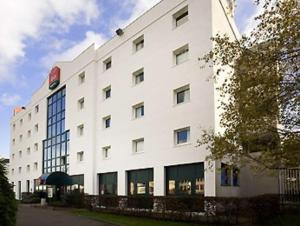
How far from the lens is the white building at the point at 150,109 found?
24.3m

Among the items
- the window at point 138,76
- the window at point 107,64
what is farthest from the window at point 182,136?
the window at point 107,64

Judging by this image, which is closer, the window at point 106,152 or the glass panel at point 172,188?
the glass panel at point 172,188

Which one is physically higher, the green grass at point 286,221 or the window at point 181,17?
the window at point 181,17

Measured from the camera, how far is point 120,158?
31.3 metres

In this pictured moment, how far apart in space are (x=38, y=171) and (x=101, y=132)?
1872 cm

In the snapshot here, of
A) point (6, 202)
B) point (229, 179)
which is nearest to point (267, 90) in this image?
point (6, 202)

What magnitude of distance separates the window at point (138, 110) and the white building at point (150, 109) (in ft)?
0.14

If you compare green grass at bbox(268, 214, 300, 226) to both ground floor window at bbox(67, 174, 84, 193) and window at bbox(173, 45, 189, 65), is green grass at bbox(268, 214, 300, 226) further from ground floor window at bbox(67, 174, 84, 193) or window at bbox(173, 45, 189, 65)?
ground floor window at bbox(67, 174, 84, 193)

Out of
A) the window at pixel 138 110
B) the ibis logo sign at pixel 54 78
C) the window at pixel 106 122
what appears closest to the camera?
the window at pixel 138 110

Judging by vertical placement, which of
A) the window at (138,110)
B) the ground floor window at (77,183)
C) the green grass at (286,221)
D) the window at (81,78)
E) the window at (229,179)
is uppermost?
the window at (81,78)

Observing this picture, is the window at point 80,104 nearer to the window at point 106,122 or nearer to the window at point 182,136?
the window at point 106,122

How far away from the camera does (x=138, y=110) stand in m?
30.3

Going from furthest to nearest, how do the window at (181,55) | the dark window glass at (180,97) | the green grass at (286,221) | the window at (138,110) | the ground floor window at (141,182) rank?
the window at (138,110)
the ground floor window at (141,182)
the window at (181,55)
the dark window glass at (180,97)
the green grass at (286,221)

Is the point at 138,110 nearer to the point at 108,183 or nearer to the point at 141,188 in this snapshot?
the point at 141,188
